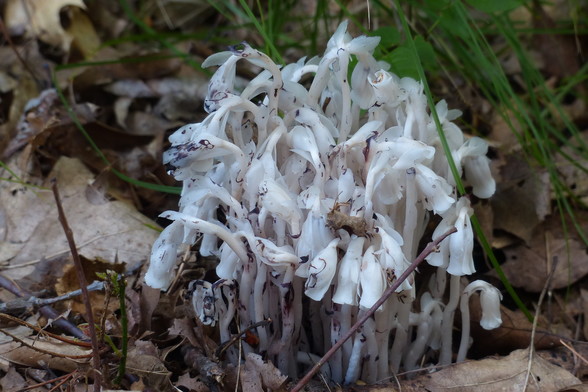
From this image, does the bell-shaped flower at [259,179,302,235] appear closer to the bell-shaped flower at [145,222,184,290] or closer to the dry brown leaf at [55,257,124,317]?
the bell-shaped flower at [145,222,184,290]

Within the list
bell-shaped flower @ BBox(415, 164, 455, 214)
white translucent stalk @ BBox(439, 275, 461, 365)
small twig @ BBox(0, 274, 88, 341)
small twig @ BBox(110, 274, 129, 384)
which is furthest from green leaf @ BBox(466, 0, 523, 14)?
small twig @ BBox(0, 274, 88, 341)

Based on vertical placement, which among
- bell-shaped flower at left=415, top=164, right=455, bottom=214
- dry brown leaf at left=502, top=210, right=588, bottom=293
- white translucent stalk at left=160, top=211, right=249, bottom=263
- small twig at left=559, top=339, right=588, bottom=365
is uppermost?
bell-shaped flower at left=415, top=164, right=455, bottom=214

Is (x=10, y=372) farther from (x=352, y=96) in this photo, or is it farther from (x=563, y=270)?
(x=563, y=270)

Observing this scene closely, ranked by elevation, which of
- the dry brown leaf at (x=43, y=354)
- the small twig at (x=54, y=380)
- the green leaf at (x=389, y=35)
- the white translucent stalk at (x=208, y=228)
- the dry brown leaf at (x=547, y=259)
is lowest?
the dry brown leaf at (x=547, y=259)

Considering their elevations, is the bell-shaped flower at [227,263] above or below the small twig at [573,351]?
above

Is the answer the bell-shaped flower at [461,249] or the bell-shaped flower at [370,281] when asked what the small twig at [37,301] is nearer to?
the bell-shaped flower at [370,281]

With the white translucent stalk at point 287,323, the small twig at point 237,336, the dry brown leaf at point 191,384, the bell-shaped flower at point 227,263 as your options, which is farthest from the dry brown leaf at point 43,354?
the white translucent stalk at point 287,323

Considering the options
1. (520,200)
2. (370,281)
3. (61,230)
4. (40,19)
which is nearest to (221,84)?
(370,281)
